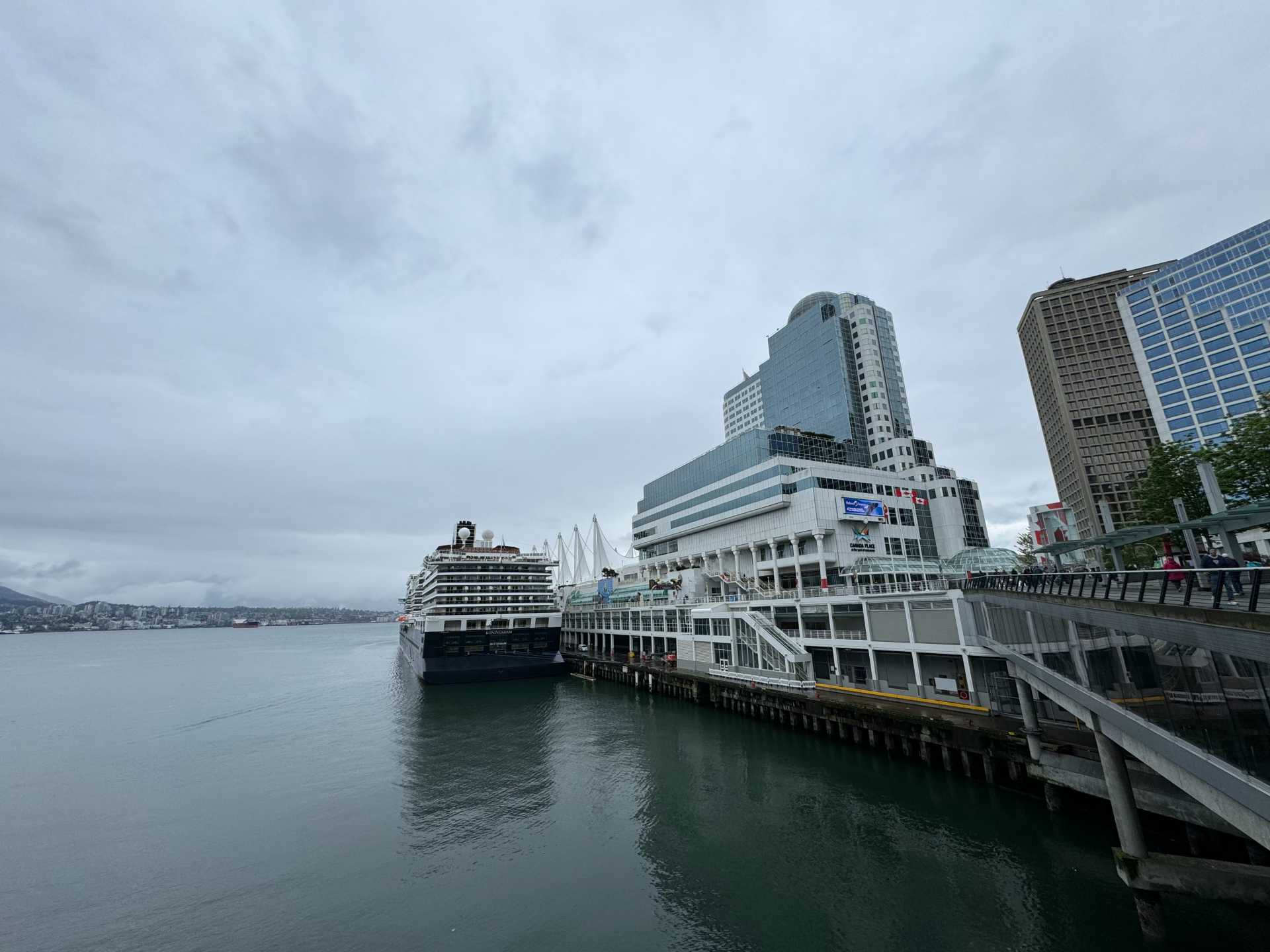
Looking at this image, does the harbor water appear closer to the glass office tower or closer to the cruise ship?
the cruise ship

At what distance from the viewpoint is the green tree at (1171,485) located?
1501 inches

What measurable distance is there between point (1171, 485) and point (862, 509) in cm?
3266

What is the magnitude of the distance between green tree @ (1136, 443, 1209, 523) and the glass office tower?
73.2m

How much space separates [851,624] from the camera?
4497 centimetres

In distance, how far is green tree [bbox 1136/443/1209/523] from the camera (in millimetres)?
38125

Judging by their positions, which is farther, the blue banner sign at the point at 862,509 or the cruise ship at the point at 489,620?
the cruise ship at the point at 489,620

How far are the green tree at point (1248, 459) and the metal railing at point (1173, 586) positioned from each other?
779 inches

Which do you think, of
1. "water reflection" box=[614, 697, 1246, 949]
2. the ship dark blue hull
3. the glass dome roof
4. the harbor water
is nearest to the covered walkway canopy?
the harbor water

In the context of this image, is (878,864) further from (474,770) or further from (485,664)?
(485,664)

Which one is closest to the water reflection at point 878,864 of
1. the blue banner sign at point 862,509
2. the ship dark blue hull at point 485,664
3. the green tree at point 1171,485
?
the green tree at point 1171,485

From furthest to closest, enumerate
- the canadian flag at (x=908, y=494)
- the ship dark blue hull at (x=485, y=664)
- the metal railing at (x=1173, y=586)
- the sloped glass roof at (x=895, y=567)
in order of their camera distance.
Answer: the canadian flag at (x=908, y=494), the ship dark blue hull at (x=485, y=664), the sloped glass roof at (x=895, y=567), the metal railing at (x=1173, y=586)

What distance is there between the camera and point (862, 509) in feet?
228

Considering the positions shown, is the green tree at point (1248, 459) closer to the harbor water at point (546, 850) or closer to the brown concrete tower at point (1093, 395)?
the harbor water at point (546, 850)

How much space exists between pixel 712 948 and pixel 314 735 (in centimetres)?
4318
